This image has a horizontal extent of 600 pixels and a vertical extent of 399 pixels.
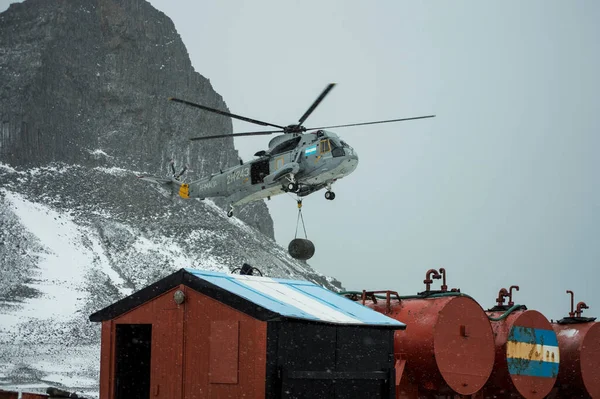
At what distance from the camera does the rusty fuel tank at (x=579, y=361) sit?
79.5 ft

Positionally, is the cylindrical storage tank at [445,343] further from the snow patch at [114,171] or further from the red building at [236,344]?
the snow patch at [114,171]

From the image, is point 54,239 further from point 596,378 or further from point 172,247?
point 596,378

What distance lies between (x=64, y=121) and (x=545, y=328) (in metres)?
145

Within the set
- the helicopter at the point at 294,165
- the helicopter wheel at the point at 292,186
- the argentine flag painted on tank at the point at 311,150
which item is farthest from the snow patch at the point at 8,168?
the argentine flag painted on tank at the point at 311,150

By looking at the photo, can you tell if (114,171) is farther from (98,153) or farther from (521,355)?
(521,355)

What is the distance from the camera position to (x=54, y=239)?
113938 millimetres

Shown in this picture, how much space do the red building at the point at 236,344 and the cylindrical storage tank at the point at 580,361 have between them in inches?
378

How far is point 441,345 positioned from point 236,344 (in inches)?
264

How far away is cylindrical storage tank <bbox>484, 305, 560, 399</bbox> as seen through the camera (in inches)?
864

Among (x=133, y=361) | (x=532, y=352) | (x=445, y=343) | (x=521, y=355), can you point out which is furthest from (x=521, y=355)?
(x=133, y=361)

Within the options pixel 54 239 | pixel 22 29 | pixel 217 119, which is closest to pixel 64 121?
pixel 22 29

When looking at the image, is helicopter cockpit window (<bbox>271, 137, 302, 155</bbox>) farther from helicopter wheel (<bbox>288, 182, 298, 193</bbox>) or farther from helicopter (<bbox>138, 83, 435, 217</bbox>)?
helicopter wheel (<bbox>288, 182, 298, 193</bbox>)

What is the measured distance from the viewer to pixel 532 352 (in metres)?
22.8

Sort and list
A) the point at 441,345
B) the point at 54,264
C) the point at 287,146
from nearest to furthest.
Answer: the point at 441,345 < the point at 287,146 < the point at 54,264
